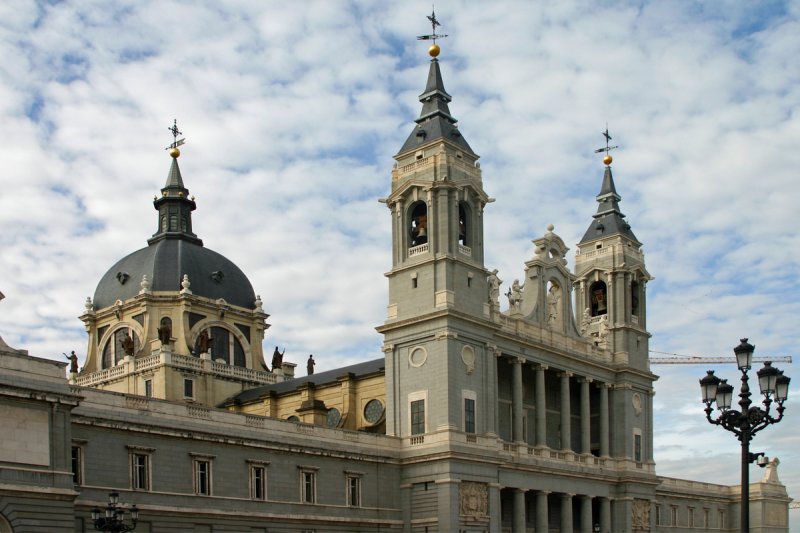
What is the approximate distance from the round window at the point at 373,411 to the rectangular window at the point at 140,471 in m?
25.0

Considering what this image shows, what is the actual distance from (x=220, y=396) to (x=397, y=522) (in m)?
29.6

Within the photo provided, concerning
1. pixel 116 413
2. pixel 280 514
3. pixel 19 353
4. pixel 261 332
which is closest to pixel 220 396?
pixel 261 332

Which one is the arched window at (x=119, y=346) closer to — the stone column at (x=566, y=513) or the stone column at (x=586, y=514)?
the stone column at (x=566, y=513)

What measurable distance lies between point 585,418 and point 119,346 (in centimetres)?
3839

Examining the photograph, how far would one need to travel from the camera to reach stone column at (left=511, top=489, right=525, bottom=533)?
6556 centimetres

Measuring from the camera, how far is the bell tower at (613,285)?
80.7 meters

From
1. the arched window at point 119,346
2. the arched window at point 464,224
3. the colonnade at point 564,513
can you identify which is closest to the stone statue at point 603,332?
the colonnade at point 564,513

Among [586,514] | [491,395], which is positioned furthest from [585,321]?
[491,395]

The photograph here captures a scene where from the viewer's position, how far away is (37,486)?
39281mm

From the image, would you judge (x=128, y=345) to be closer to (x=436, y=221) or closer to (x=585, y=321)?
(x=436, y=221)

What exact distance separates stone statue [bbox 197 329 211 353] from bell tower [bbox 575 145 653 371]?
2925 centimetres

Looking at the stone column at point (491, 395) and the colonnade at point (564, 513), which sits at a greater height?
the stone column at point (491, 395)

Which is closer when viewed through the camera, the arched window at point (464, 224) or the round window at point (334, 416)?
the arched window at point (464, 224)

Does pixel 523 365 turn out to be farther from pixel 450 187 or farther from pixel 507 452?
pixel 450 187
